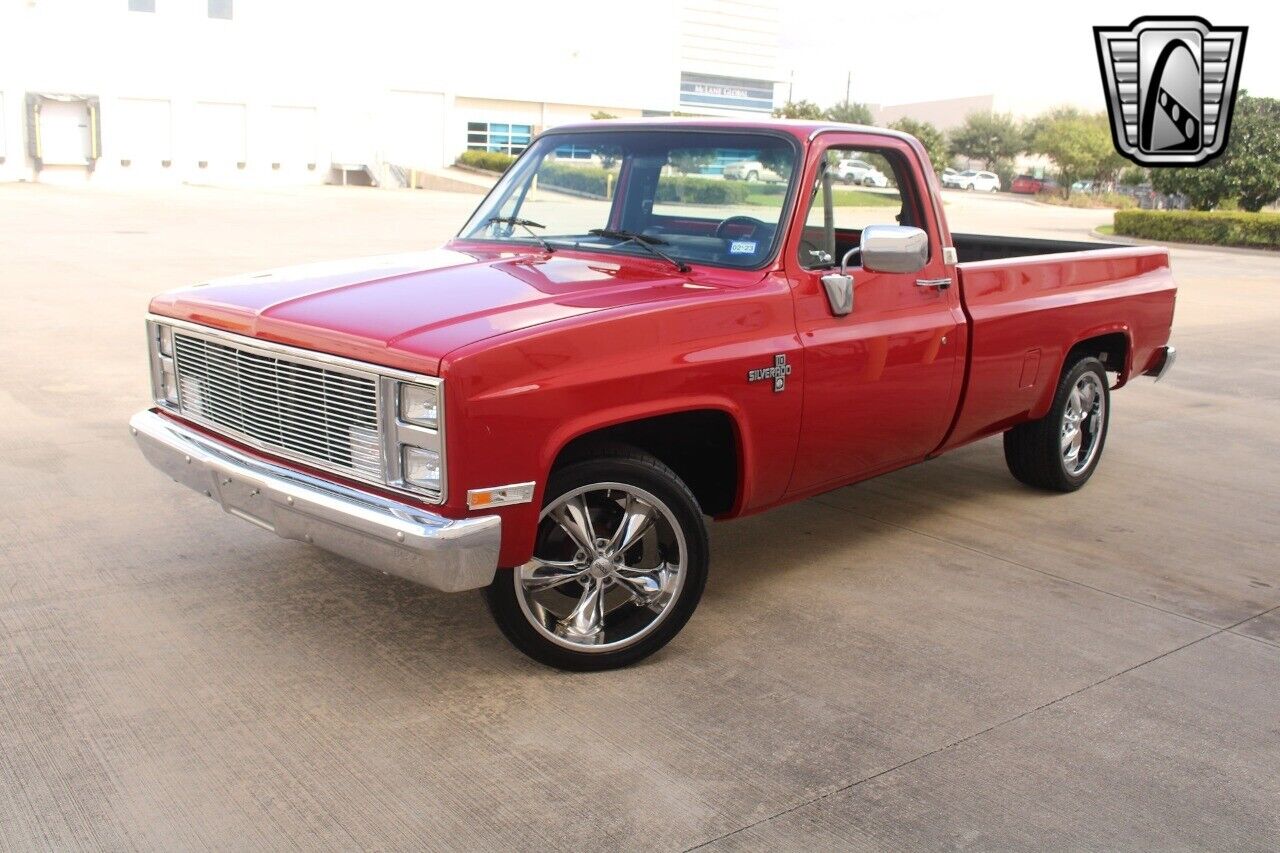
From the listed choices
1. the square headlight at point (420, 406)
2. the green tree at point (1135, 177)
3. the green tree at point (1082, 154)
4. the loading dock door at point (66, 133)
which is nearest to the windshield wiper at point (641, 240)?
the square headlight at point (420, 406)

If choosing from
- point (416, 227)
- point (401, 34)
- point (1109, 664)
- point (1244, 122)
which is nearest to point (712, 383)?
point (1109, 664)

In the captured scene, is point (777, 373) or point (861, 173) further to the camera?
point (861, 173)

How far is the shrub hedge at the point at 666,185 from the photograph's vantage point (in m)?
4.90

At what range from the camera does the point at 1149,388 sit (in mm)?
9938

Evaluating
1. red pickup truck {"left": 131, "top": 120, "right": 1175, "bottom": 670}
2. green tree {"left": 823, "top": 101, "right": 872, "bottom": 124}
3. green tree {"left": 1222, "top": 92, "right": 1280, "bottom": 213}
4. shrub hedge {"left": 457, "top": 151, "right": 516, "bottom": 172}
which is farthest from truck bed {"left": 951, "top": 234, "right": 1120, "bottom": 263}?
green tree {"left": 823, "top": 101, "right": 872, "bottom": 124}

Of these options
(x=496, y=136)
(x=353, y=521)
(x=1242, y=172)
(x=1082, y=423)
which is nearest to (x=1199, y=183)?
(x=1242, y=172)

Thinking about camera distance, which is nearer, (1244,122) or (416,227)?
(416,227)

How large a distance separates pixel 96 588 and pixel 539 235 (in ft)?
7.48

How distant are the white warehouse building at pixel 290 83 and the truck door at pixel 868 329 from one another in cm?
4396

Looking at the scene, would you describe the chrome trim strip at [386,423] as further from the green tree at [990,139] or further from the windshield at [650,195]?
the green tree at [990,139]

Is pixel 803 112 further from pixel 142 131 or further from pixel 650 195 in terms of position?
pixel 650 195

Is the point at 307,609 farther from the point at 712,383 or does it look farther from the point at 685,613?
the point at 712,383

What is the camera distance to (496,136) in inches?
2301

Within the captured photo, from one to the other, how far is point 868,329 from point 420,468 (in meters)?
2.06
